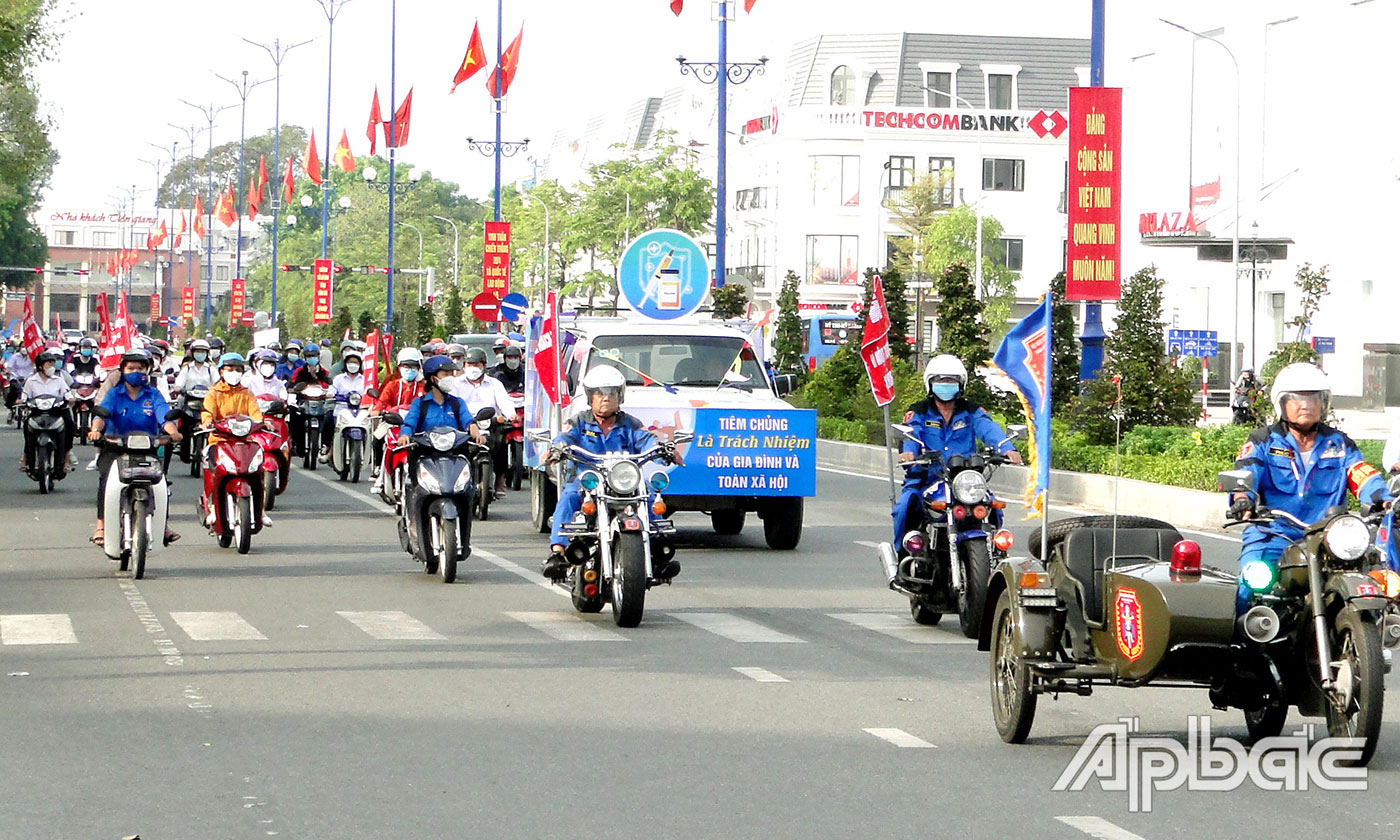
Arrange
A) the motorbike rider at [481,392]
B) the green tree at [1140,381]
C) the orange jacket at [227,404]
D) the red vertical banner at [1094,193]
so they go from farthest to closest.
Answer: the green tree at [1140,381], the red vertical banner at [1094,193], the motorbike rider at [481,392], the orange jacket at [227,404]

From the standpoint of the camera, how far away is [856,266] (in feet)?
288

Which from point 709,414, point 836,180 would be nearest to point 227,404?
point 709,414

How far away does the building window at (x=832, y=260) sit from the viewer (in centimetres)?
8769

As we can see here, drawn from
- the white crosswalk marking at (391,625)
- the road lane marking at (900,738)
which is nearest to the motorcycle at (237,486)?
the white crosswalk marking at (391,625)

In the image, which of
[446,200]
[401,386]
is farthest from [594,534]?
[446,200]

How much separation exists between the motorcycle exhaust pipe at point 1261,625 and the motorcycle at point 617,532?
5136 millimetres

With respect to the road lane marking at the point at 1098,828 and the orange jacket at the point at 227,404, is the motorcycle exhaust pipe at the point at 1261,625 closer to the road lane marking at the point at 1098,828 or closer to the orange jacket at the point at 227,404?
the road lane marking at the point at 1098,828

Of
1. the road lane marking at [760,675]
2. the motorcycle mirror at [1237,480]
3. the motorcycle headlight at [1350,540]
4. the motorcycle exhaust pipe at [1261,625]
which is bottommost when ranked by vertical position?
the road lane marking at [760,675]

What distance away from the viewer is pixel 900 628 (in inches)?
516

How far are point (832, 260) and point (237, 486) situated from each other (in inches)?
2832

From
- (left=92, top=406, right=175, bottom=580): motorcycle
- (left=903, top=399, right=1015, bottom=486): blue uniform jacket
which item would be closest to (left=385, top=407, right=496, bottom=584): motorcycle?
(left=92, top=406, right=175, bottom=580): motorcycle

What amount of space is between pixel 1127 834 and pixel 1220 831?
332mm

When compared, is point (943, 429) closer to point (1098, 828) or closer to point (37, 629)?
Result: point (37, 629)

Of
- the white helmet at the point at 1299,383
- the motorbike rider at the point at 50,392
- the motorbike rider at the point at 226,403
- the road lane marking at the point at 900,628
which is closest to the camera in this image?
the white helmet at the point at 1299,383
